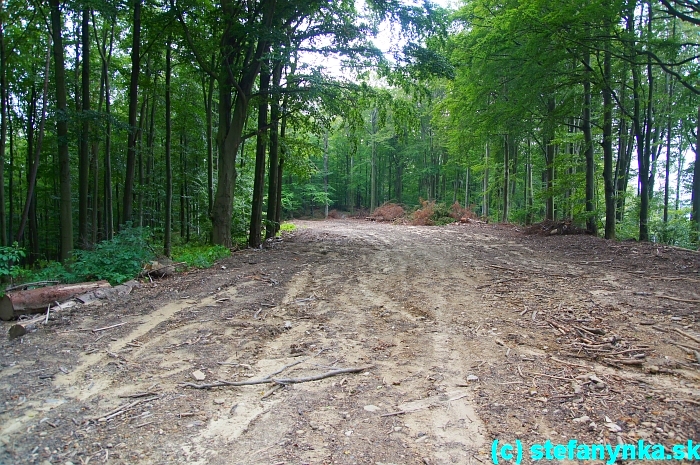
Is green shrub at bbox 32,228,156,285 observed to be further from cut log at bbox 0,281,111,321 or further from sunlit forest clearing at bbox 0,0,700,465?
cut log at bbox 0,281,111,321

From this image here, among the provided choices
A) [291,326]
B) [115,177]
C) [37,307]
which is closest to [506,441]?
[291,326]

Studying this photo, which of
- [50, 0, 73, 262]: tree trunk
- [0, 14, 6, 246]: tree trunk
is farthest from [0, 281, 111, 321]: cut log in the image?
[0, 14, 6, 246]: tree trunk

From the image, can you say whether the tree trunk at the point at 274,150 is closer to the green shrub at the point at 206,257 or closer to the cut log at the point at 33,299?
the green shrub at the point at 206,257

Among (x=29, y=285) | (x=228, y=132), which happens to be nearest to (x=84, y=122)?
(x=228, y=132)

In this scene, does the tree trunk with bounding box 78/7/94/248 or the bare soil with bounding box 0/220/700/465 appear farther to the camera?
the tree trunk with bounding box 78/7/94/248

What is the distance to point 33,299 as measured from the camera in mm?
5578

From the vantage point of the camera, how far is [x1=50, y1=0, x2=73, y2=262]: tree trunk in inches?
353

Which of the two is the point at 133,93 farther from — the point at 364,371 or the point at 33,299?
the point at 364,371

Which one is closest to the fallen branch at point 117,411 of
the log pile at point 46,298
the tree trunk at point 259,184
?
the log pile at point 46,298

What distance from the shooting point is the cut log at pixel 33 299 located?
5398 millimetres

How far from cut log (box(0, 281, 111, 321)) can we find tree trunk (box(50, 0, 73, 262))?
361cm

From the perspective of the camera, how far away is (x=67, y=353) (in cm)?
397

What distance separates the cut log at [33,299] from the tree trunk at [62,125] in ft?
11.8

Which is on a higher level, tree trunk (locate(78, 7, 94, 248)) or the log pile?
tree trunk (locate(78, 7, 94, 248))
